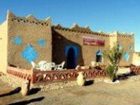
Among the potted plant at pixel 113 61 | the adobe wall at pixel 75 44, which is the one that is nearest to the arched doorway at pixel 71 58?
the adobe wall at pixel 75 44

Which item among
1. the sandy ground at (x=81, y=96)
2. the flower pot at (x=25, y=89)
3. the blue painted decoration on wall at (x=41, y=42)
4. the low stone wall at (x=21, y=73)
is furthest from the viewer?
the blue painted decoration on wall at (x=41, y=42)

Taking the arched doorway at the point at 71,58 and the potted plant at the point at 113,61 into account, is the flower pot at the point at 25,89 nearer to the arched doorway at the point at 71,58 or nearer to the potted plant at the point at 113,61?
the potted plant at the point at 113,61

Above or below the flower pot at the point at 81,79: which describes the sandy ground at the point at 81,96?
below

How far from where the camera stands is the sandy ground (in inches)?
506

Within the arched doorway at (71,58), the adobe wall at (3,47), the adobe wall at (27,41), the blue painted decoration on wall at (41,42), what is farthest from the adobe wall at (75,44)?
the adobe wall at (3,47)

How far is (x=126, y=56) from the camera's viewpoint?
32.0 m

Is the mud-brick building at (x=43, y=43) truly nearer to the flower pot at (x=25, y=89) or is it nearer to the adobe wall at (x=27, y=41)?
the adobe wall at (x=27, y=41)

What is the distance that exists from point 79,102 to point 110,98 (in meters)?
2.00

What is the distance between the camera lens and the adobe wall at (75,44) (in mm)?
24500

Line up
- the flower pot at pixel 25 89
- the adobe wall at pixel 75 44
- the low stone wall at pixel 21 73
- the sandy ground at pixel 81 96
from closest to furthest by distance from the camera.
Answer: the sandy ground at pixel 81 96 → the flower pot at pixel 25 89 → the low stone wall at pixel 21 73 → the adobe wall at pixel 75 44

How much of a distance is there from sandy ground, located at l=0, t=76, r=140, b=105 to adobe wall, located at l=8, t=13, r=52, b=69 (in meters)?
3.42

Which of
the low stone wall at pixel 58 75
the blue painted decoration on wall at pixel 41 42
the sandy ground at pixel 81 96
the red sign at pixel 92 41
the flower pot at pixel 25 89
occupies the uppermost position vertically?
the red sign at pixel 92 41

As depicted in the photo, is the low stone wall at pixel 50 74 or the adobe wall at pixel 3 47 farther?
the adobe wall at pixel 3 47

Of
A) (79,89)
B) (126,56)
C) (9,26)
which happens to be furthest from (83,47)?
(79,89)
